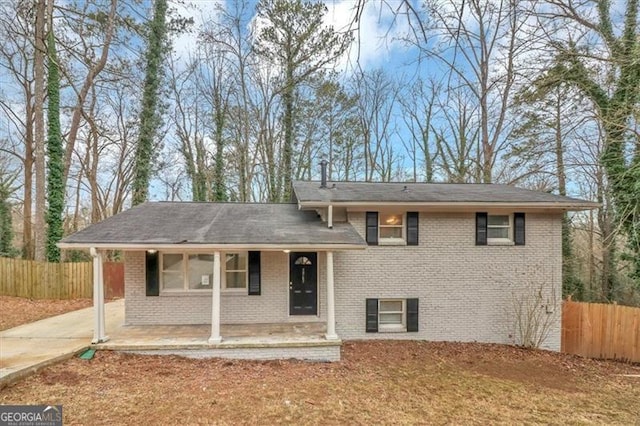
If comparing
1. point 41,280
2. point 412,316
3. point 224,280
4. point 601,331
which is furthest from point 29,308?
point 601,331

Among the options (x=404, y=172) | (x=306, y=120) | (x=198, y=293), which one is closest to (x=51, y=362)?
(x=198, y=293)

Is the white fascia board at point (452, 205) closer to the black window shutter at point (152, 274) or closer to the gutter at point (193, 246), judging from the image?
the gutter at point (193, 246)

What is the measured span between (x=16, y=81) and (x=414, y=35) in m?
23.3

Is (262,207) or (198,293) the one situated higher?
(262,207)

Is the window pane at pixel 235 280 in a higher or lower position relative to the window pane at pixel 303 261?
lower

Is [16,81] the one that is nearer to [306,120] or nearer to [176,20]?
[176,20]

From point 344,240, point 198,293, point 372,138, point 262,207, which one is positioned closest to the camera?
point 344,240

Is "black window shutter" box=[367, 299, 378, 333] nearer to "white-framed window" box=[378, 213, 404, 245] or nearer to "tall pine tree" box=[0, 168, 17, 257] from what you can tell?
"white-framed window" box=[378, 213, 404, 245]

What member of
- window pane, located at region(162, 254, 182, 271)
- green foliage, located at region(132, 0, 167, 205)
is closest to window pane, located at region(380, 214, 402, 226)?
window pane, located at region(162, 254, 182, 271)

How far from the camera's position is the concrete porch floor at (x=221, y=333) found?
294 inches

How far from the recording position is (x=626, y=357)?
32.4 ft

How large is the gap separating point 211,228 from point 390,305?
5.73 metres

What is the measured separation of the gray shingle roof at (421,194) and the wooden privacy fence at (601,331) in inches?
142

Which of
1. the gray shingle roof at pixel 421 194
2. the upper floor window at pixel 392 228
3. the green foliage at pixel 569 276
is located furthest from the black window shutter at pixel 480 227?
the green foliage at pixel 569 276
